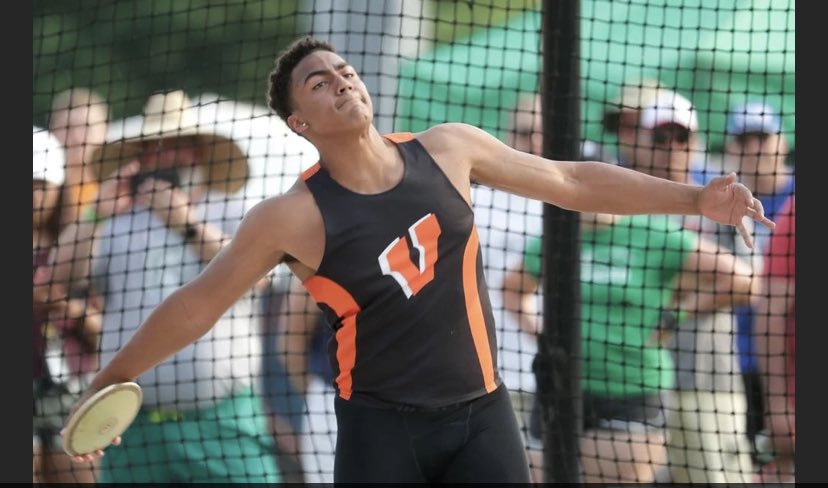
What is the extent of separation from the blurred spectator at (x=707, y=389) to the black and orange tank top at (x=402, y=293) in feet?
7.11

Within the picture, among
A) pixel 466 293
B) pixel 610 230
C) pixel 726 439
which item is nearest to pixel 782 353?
pixel 726 439

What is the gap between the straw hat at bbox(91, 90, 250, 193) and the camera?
231 inches

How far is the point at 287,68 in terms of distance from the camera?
3.71 metres

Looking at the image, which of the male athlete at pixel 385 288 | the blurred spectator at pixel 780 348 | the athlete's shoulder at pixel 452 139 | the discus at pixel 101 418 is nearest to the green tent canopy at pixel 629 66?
the blurred spectator at pixel 780 348

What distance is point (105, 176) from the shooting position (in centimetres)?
598

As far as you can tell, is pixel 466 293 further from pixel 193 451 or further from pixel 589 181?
pixel 193 451

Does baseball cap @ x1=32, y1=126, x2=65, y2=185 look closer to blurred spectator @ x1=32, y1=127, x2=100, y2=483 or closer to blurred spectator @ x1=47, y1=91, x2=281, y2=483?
blurred spectator @ x1=32, y1=127, x2=100, y2=483

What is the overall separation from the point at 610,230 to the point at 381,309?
2.32 m

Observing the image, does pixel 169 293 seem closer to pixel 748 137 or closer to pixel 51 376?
pixel 51 376

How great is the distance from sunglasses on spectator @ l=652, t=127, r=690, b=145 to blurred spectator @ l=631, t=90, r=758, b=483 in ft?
0.33

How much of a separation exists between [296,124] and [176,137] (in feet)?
7.80

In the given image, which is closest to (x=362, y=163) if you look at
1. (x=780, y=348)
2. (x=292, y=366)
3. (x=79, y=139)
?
(x=292, y=366)

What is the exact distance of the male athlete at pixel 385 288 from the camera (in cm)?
344

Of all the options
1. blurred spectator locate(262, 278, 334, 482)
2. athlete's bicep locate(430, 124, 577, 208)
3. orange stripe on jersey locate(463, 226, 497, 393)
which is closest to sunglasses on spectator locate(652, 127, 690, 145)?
blurred spectator locate(262, 278, 334, 482)
